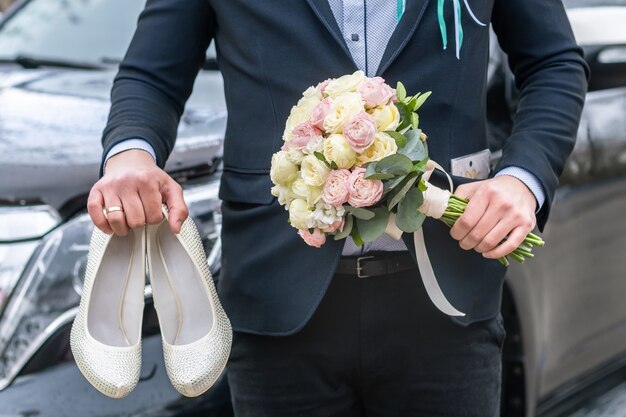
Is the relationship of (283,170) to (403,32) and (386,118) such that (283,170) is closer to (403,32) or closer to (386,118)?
(386,118)

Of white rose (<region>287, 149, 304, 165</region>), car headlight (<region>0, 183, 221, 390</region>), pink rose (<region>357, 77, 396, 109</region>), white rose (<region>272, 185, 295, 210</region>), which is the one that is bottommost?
car headlight (<region>0, 183, 221, 390</region>)

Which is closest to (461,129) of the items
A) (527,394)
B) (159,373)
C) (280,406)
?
(280,406)

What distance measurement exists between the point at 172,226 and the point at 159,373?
680 mm

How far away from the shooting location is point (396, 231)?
1592 mm

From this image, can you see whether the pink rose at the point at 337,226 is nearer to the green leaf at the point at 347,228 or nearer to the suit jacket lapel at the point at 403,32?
the green leaf at the point at 347,228

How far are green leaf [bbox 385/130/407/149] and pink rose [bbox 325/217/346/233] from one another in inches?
5.3

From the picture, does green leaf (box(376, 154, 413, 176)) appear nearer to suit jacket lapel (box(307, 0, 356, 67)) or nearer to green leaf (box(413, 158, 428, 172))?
green leaf (box(413, 158, 428, 172))

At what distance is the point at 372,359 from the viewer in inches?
69.2

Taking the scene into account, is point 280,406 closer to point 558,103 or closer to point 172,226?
point 172,226

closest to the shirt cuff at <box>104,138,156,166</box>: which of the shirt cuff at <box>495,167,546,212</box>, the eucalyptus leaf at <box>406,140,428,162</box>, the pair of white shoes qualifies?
the pair of white shoes

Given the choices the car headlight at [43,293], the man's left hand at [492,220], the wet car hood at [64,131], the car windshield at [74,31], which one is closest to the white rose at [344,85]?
the man's left hand at [492,220]

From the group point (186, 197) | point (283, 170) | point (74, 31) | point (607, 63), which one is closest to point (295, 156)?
point (283, 170)

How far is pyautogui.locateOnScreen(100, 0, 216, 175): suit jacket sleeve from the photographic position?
179 centimetres

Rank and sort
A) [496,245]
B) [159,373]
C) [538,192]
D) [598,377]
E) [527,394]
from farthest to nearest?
[598,377] < [527,394] < [159,373] < [538,192] < [496,245]
